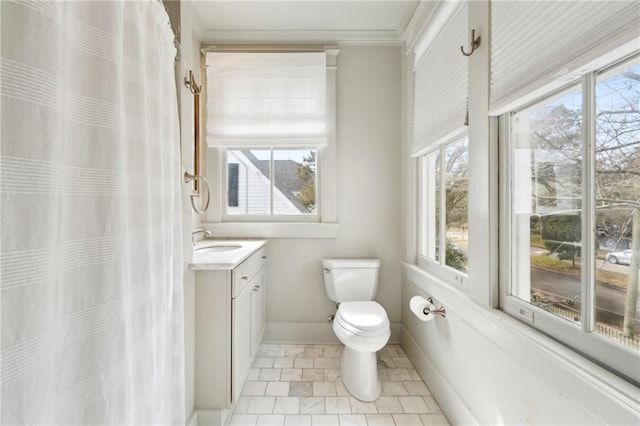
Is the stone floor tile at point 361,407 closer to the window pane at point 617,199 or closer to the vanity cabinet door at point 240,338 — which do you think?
the vanity cabinet door at point 240,338

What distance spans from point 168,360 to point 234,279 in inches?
17.2

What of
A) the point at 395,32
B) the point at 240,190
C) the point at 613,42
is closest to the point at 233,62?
the point at 240,190

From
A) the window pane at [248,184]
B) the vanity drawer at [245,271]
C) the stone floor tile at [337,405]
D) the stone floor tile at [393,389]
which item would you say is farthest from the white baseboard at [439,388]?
the window pane at [248,184]

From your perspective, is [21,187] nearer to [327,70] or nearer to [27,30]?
[27,30]

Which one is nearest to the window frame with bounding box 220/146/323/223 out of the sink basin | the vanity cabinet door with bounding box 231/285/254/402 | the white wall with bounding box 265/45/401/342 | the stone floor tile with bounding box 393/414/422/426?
the white wall with bounding box 265/45/401/342

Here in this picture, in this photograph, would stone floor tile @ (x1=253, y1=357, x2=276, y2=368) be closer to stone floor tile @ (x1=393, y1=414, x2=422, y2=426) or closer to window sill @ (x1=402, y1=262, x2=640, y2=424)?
stone floor tile @ (x1=393, y1=414, x2=422, y2=426)

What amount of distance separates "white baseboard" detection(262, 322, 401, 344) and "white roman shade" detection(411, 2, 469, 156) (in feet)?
5.07

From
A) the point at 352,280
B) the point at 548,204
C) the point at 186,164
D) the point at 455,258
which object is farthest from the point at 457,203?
the point at 186,164

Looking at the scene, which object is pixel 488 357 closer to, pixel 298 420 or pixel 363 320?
pixel 363 320

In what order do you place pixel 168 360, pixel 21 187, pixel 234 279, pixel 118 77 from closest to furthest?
pixel 21 187 → pixel 118 77 → pixel 168 360 → pixel 234 279

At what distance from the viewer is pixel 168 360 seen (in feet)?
3.50

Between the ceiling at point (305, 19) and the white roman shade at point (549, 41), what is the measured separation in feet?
3.69

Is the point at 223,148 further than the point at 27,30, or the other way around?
the point at 223,148

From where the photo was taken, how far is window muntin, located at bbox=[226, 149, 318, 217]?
2.34 metres
